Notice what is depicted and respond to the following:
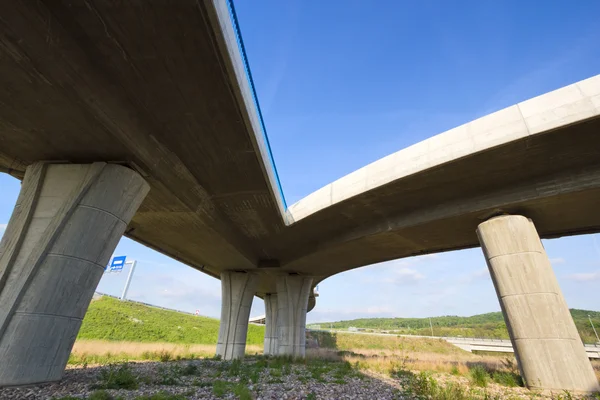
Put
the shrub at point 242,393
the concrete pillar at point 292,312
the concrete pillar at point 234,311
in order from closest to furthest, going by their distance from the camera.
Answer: the shrub at point 242,393
the concrete pillar at point 234,311
the concrete pillar at point 292,312

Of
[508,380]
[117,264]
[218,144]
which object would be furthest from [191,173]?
[117,264]

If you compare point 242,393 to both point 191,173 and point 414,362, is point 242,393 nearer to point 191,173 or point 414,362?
point 191,173

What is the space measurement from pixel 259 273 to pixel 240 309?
3104mm

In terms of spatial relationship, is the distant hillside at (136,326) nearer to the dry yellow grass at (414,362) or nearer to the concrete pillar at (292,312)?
the concrete pillar at (292,312)

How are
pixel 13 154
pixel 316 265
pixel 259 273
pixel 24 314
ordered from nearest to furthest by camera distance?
1. pixel 24 314
2. pixel 13 154
3. pixel 316 265
4. pixel 259 273

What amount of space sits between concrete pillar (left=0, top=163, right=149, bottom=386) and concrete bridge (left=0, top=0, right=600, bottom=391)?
0.04m

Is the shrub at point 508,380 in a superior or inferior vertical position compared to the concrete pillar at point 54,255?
inferior

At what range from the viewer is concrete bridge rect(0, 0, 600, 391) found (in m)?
7.00

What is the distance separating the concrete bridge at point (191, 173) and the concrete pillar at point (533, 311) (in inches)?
1.9

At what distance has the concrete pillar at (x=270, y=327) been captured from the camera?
36469 mm

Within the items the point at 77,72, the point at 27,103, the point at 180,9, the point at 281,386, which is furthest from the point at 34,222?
the point at 281,386

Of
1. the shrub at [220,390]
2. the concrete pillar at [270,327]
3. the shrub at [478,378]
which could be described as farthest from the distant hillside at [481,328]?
the shrub at [220,390]

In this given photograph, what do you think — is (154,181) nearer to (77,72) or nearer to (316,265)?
(77,72)

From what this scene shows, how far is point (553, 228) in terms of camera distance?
48.7 feet
